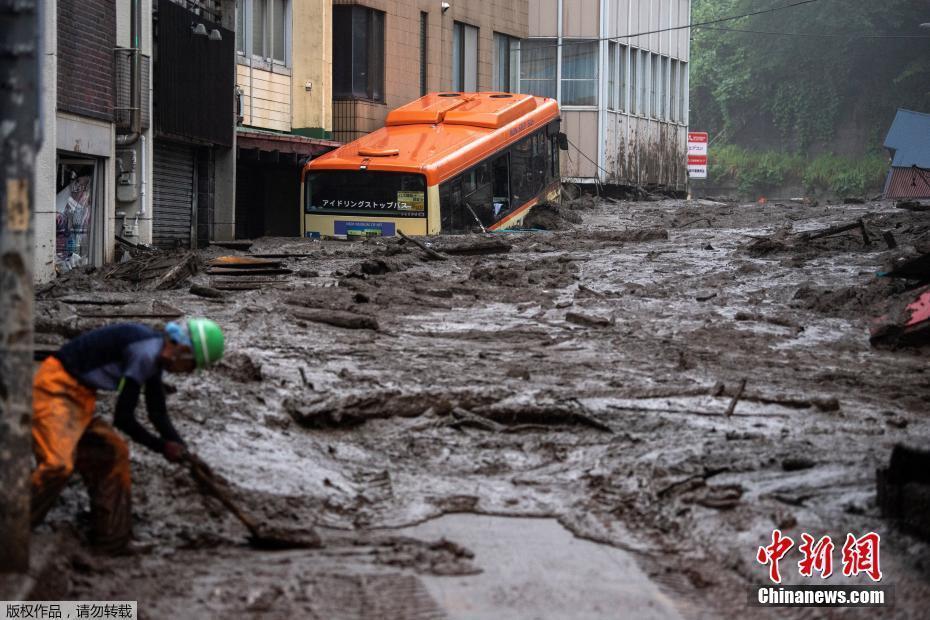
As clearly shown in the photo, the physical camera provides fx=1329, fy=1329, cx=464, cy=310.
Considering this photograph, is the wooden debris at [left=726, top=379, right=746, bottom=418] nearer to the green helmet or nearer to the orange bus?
the green helmet

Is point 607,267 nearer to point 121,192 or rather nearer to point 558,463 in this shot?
point 121,192

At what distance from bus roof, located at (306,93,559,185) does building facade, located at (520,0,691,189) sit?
11.3 meters

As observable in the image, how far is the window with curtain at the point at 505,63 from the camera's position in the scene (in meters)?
39.7

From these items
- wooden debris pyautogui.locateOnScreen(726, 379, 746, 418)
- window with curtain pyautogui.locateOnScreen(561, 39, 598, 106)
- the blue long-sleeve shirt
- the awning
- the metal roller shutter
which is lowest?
wooden debris pyautogui.locateOnScreen(726, 379, 746, 418)

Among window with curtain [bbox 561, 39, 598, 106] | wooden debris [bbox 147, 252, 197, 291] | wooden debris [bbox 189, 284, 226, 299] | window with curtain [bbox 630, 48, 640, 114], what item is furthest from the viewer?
window with curtain [bbox 630, 48, 640, 114]

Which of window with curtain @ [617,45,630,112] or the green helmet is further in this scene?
window with curtain @ [617,45,630,112]

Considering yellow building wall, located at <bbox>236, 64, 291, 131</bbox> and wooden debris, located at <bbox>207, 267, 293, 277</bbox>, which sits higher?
yellow building wall, located at <bbox>236, 64, 291, 131</bbox>

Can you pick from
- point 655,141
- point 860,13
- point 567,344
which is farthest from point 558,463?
point 860,13

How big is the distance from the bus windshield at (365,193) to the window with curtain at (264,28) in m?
4.12

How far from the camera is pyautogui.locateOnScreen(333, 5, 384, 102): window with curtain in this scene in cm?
3128

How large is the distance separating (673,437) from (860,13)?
2312 inches

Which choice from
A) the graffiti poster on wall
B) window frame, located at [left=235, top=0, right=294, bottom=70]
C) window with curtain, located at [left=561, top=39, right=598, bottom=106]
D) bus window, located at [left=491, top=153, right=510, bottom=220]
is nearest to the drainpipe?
the graffiti poster on wall

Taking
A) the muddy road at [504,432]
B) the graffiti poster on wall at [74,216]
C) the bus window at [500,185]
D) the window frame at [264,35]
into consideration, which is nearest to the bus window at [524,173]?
the bus window at [500,185]

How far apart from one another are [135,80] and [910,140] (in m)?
29.5
